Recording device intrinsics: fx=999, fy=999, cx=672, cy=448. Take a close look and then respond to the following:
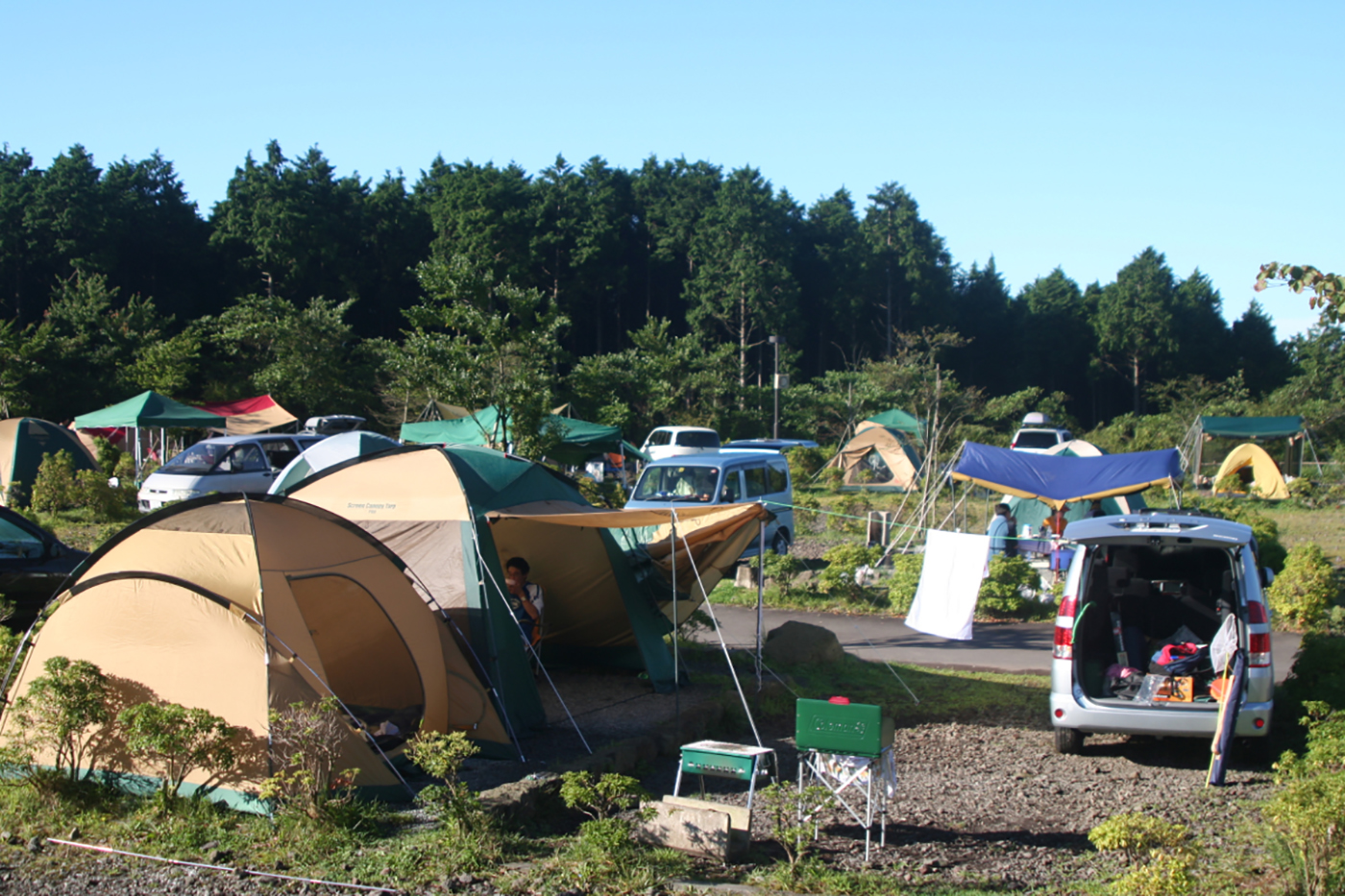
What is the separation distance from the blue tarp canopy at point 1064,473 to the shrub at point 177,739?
420 inches

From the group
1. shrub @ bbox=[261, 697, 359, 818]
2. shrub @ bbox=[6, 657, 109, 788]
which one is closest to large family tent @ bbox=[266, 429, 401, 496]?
shrub @ bbox=[6, 657, 109, 788]

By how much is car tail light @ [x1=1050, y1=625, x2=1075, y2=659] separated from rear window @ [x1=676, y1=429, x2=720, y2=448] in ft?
76.4

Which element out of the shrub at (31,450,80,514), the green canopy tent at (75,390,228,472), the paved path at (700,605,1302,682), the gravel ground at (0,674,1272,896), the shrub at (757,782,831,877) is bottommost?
the paved path at (700,605,1302,682)

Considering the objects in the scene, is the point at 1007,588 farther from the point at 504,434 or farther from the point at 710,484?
the point at 504,434

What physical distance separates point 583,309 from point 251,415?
93.6 ft

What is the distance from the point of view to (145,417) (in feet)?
80.3

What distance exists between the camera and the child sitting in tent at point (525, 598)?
28.9ft

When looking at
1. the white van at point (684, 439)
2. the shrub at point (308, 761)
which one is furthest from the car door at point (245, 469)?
the shrub at point (308, 761)

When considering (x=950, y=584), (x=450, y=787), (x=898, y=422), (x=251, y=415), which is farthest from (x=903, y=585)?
(x=251, y=415)

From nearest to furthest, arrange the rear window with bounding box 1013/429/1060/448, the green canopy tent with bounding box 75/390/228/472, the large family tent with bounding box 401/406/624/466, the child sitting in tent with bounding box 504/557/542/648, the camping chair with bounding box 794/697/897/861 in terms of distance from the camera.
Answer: the camping chair with bounding box 794/697/897/861
the child sitting in tent with bounding box 504/557/542/648
the large family tent with bounding box 401/406/624/466
the green canopy tent with bounding box 75/390/228/472
the rear window with bounding box 1013/429/1060/448

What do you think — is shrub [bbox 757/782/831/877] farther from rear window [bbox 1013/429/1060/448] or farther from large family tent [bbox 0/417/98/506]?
rear window [bbox 1013/429/1060/448]

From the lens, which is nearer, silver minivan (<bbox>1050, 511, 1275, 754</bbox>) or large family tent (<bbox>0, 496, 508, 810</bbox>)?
large family tent (<bbox>0, 496, 508, 810</bbox>)

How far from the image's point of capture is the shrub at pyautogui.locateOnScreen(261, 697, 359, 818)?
5.28m

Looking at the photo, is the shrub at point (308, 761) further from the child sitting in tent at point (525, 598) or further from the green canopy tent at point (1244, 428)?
the green canopy tent at point (1244, 428)
